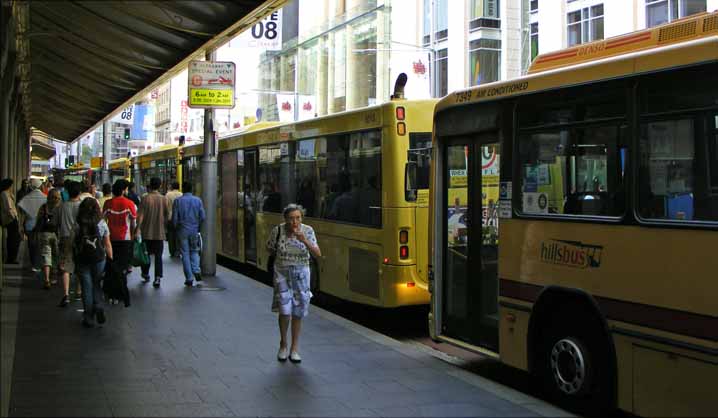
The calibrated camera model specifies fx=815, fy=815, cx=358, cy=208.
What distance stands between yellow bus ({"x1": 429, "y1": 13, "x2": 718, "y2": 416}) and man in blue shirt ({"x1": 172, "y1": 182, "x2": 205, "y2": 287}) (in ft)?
22.1

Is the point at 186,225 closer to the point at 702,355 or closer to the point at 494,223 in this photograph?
the point at 494,223

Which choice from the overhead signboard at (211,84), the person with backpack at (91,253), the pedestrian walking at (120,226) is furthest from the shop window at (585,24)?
the person with backpack at (91,253)

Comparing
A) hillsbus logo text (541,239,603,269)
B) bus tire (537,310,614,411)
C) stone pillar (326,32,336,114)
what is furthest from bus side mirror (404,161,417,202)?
stone pillar (326,32,336,114)

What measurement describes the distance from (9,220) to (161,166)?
38.9 ft

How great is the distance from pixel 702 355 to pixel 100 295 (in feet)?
24.5

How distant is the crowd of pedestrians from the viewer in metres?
10.2

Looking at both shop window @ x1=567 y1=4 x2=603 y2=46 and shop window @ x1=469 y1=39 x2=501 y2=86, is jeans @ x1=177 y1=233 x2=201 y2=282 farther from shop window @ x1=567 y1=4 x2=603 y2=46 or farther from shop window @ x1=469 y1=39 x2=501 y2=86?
shop window @ x1=469 y1=39 x2=501 y2=86

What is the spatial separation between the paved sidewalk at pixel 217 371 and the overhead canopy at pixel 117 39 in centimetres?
417

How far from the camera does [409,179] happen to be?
10.6m

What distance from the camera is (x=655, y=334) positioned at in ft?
19.8

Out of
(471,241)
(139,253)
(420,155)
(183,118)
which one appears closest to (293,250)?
(471,241)

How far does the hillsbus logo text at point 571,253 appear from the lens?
6.70 meters

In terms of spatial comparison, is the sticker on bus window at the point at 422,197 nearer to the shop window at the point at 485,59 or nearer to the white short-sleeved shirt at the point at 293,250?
the white short-sleeved shirt at the point at 293,250

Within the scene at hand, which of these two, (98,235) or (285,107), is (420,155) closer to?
(98,235)
